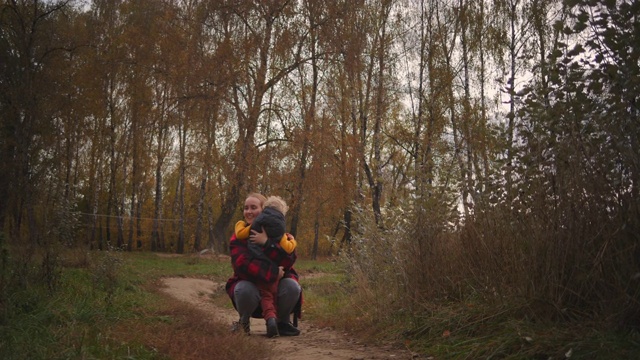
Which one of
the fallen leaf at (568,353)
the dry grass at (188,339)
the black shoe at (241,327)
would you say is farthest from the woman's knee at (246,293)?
the fallen leaf at (568,353)

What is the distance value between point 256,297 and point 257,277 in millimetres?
232

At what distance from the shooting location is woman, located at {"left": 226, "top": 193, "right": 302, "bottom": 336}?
5.97 metres

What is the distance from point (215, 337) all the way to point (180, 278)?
12151 millimetres

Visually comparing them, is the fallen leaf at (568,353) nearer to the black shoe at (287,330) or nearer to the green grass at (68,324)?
the green grass at (68,324)

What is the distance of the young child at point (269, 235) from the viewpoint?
5.88 meters

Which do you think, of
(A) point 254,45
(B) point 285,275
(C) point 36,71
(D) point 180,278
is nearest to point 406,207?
(B) point 285,275

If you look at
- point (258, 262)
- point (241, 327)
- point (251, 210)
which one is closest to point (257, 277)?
point (258, 262)

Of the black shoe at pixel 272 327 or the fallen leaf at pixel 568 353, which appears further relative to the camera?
the black shoe at pixel 272 327

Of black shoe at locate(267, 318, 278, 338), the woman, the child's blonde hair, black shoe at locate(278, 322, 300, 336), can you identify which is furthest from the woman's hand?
black shoe at locate(278, 322, 300, 336)

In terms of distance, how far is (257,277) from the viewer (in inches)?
236

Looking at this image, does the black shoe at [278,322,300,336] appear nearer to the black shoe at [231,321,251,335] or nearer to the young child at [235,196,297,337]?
the young child at [235,196,297,337]

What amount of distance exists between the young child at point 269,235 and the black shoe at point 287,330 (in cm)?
28

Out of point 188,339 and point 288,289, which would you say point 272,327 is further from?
point 188,339

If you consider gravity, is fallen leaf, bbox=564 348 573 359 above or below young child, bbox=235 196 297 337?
below
